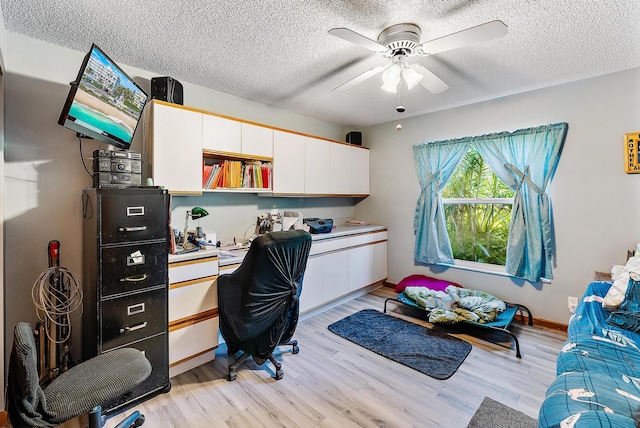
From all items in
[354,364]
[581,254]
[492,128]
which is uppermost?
[492,128]

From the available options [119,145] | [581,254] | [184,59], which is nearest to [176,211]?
[119,145]

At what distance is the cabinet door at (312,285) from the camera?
3160 mm

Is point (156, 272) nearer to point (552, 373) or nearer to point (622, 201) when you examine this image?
point (552, 373)

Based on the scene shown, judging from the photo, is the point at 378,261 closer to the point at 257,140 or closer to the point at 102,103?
the point at 257,140

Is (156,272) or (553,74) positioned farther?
(553,74)

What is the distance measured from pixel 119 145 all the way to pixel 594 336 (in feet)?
10.8

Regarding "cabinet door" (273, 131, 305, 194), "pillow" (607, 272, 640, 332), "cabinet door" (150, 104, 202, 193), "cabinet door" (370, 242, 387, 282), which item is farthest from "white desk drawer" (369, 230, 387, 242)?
"pillow" (607, 272, 640, 332)

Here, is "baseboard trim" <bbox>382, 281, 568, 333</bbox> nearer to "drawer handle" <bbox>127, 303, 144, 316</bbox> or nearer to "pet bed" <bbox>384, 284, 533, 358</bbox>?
"pet bed" <bbox>384, 284, 533, 358</bbox>

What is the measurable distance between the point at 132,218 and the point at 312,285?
6.29ft

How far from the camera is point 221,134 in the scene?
271 centimetres

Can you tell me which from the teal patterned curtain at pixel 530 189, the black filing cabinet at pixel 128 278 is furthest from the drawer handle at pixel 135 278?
the teal patterned curtain at pixel 530 189

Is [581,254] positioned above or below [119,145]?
below

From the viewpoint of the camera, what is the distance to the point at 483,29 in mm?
1549

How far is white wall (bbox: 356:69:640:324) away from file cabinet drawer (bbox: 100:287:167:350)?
3001 mm
